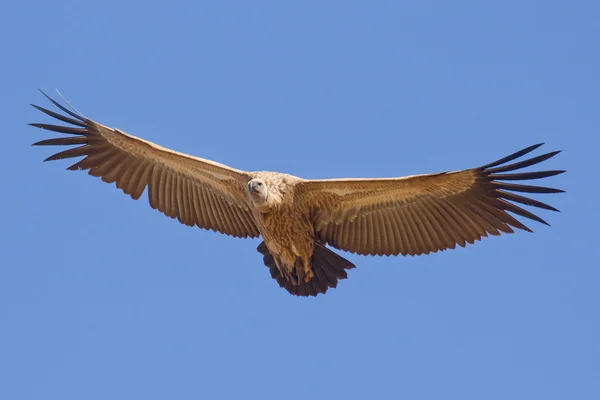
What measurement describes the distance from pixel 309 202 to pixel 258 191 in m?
0.69

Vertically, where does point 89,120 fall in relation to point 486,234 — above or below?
A: above

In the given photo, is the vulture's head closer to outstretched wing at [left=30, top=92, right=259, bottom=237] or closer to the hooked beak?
the hooked beak

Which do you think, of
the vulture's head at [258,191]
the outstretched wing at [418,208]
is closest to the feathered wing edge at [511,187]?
the outstretched wing at [418,208]

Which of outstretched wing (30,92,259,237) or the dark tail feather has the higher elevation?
outstretched wing (30,92,259,237)

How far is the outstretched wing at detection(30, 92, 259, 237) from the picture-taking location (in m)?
12.7

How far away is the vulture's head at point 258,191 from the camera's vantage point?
11.5 m

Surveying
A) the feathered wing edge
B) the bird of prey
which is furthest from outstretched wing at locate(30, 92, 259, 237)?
the feathered wing edge

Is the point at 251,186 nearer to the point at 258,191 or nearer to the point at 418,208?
the point at 258,191

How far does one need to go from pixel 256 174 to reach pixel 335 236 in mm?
1065

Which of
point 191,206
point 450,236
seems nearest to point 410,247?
point 450,236

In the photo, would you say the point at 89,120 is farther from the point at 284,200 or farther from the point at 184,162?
the point at 284,200

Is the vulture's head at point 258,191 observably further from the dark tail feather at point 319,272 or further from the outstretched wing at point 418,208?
the dark tail feather at point 319,272

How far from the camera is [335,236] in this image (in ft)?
Result: 40.3

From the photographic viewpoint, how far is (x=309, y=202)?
1198cm
